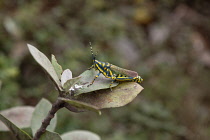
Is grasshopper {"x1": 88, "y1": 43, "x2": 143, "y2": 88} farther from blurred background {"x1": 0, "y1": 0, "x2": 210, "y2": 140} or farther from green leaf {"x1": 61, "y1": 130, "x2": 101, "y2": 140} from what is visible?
blurred background {"x1": 0, "y1": 0, "x2": 210, "y2": 140}

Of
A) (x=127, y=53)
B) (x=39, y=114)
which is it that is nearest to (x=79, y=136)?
(x=39, y=114)

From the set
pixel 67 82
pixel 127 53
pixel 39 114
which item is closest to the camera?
pixel 67 82

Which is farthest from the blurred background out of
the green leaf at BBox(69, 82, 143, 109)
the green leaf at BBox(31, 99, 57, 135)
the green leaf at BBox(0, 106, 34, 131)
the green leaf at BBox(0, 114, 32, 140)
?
the green leaf at BBox(69, 82, 143, 109)

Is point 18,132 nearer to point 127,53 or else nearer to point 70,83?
point 70,83

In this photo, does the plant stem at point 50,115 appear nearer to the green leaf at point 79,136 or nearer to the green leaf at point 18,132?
the green leaf at point 18,132

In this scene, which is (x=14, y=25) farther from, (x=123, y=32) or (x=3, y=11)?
(x=123, y=32)

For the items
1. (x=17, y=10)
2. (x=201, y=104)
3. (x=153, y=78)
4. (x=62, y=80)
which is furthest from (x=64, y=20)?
(x=62, y=80)
